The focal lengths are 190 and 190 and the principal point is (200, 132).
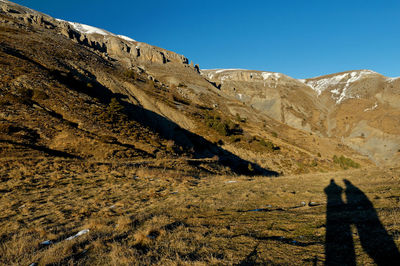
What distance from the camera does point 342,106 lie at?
11444cm

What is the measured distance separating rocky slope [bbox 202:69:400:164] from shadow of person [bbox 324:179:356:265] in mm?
75423

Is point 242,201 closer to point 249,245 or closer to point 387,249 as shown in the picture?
point 249,245

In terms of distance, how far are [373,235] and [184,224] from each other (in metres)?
4.98

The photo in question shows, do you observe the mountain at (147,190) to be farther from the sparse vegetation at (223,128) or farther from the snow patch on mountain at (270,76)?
the snow patch on mountain at (270,76)

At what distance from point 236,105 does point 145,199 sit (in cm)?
7688

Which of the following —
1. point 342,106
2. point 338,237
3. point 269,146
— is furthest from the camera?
point 342,106

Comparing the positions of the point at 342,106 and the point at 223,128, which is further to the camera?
the point at 342,106

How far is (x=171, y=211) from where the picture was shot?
8.02 m

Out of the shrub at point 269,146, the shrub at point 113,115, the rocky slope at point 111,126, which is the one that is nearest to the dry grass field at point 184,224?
the rocky slope at point 111,126

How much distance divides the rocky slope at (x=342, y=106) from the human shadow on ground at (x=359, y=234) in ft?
246

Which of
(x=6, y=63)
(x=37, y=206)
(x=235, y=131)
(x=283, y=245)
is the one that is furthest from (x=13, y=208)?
(x=235, y=131)

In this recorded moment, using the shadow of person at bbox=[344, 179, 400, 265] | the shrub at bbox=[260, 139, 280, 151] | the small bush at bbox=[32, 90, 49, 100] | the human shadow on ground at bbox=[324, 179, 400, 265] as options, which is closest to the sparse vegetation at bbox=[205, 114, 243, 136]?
the shrub at bbox=[260, 139, 280, 151]

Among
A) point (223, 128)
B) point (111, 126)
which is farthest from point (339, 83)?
point (111, 126)

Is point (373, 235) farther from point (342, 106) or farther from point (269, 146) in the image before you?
point (342, 106)
